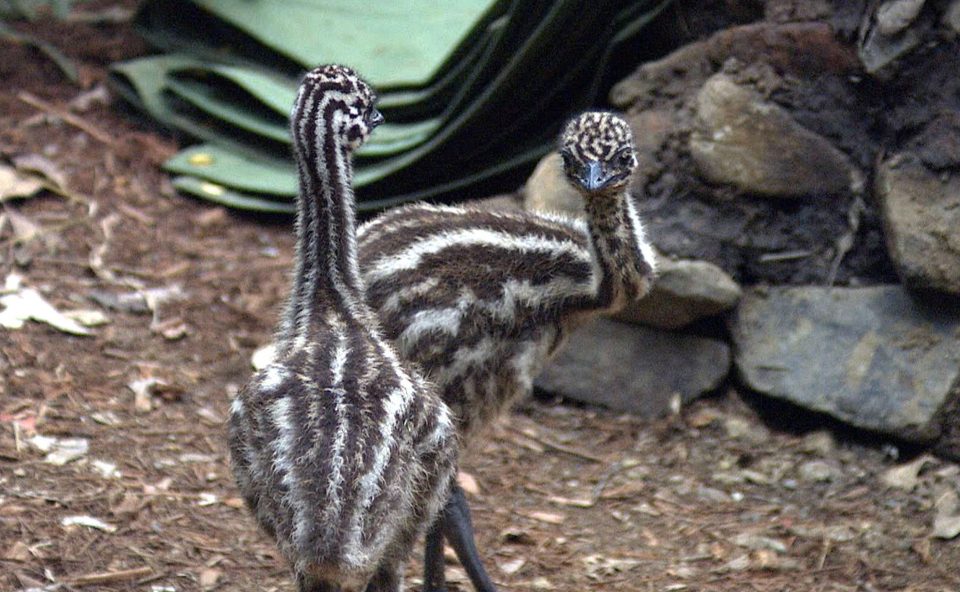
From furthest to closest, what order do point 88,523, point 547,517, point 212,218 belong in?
point 212,218
point 547,517
point 88,523

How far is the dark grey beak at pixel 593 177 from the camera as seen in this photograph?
5.30 m

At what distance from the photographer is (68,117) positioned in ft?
30.0

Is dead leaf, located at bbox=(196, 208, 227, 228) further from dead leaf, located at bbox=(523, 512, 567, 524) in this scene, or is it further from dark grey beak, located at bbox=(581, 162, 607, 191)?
dark grey beak, located at bbox=(581, 162, 607, 191)

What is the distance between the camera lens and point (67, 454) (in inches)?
240

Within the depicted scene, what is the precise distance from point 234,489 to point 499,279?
159 centimetres

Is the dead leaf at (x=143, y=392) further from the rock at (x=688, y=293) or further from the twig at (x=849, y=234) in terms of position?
the twig at (x=849, y=234)

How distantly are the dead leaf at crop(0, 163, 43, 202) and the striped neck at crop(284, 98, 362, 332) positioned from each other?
364 centimetres

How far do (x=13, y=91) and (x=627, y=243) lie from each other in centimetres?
542

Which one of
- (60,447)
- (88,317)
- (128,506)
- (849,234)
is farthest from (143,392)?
(849,234)

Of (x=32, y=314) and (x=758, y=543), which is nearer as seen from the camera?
(x=758, y=543)

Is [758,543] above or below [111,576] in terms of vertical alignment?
below

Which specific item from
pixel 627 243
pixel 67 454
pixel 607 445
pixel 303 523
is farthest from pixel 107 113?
pixel 303 523

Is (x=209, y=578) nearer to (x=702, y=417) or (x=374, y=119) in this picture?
(x=374, y=119)

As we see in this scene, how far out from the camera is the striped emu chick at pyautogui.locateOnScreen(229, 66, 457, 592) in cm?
419
